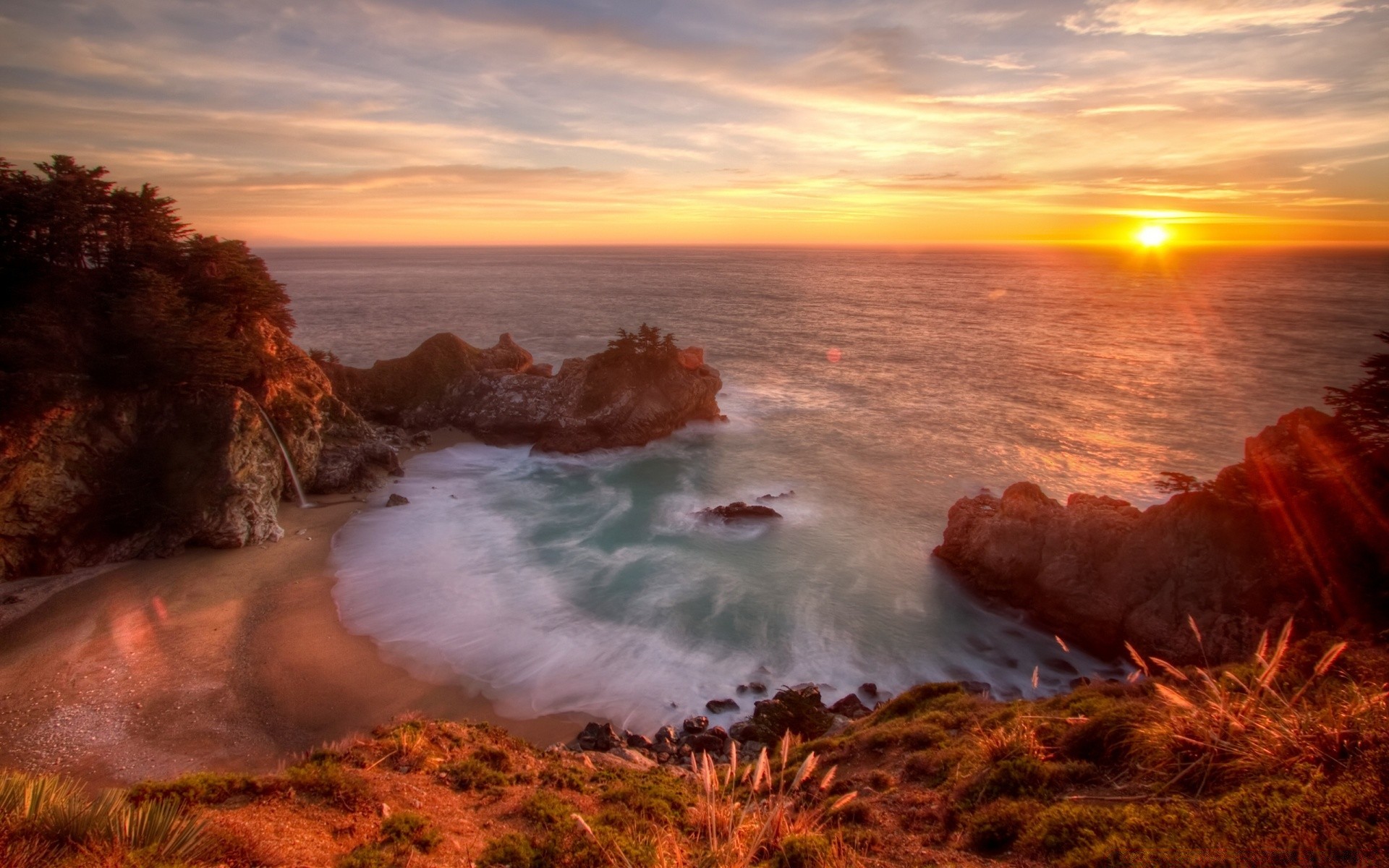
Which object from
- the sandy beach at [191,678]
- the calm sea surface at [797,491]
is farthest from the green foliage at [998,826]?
the sandy beach at [191,678]

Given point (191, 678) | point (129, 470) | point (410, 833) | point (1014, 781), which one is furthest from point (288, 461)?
point (1014, 781)

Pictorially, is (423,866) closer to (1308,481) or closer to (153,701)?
(153,701)

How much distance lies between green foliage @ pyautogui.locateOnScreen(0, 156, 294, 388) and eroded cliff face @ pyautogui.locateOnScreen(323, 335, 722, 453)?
13.0 m

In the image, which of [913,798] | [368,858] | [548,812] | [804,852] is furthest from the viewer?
[548,812]

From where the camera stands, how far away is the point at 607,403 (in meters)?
36.2

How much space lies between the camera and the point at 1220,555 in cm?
1622

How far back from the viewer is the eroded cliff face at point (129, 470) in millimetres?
19469

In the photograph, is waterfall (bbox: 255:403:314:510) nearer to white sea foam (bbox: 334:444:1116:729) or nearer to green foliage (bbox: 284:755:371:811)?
white sea foam (bbox: 334:444:1116:729)

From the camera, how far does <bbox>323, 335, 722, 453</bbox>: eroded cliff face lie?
35969 millimetres

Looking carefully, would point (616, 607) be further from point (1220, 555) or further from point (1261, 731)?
point (1220, 555)

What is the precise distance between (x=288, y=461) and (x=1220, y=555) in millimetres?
33821

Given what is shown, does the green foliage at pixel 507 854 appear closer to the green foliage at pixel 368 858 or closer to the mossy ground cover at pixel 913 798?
the mossy ground cover at pixel 913 798

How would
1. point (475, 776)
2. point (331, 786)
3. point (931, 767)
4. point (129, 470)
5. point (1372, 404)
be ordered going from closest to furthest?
point (331, 786)
point (931, 767)
point (475, 776)
point (1372, 404)
point (129, 470)

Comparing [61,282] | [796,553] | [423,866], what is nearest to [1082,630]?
[796,553]
